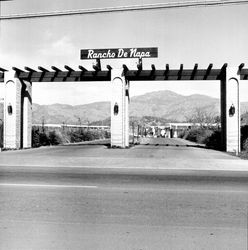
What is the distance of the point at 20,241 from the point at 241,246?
2.66 m

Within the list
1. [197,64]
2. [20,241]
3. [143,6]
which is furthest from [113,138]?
[20,241]

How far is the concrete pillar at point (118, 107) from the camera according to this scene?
80.9 ft

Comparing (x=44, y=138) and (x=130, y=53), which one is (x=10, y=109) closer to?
(x=44, y=138)

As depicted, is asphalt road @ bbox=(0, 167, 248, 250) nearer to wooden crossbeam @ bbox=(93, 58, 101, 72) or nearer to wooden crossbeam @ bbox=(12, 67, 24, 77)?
wooden crossbeam @ bbox=(93, 58, 101, 72)

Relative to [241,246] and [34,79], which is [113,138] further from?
[241,246]

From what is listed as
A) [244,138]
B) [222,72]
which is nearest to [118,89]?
[222,72]

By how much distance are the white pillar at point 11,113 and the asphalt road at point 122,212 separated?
14171 millimetres

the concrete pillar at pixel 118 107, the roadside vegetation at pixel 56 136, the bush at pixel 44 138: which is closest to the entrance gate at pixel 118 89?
the concrete pillar at pixel 118 107

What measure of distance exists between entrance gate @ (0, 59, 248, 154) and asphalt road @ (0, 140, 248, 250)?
12.6 metres

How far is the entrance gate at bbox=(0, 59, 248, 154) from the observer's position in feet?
76.1

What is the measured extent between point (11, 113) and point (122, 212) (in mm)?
20118

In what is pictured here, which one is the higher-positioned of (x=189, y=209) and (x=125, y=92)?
(x=125, y=92)

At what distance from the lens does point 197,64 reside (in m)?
23.0

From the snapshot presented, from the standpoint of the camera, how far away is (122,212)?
6.55 meters
